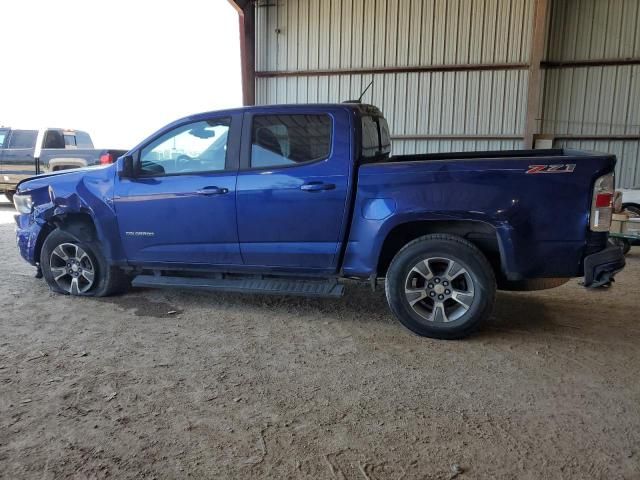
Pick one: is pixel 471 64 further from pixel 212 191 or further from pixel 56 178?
pixel 56 178

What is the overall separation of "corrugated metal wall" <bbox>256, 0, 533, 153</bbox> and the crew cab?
16.5 feet

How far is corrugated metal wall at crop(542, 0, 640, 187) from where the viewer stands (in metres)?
11.3

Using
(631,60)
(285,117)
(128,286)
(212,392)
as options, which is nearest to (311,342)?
(212,392)

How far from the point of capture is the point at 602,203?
3.67 meters

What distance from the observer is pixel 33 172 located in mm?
12844

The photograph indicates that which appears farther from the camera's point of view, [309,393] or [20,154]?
[20,154]

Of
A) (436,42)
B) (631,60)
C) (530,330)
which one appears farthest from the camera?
(436,42)

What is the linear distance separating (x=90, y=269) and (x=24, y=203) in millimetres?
1025

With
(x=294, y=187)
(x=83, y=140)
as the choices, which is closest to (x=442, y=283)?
(x=294, y=187)

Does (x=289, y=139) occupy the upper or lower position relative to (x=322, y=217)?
upper

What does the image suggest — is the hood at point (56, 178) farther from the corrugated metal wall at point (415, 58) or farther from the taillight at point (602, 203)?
the corrugated metal wall at point (415, 58)

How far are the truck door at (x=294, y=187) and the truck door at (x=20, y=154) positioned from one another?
A: 10.7 meters

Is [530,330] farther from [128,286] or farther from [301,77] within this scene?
[301,77]

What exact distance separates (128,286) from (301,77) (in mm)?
8910
